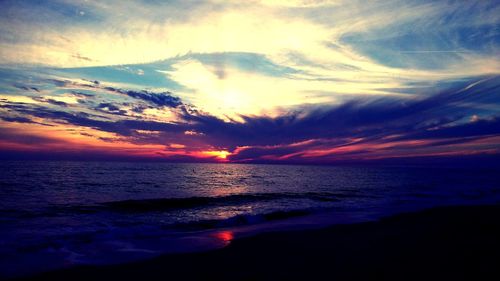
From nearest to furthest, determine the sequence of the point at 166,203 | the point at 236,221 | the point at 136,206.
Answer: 1. the point at 236,221
2. the point at 136,206
3. the point at 166,203

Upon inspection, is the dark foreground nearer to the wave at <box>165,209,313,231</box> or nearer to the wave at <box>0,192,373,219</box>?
the wave at <box>165,209,313,231</box>

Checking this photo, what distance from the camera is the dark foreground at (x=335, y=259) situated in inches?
343

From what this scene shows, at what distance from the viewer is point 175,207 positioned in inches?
1054

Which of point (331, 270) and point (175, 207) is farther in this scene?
point (175, 207)

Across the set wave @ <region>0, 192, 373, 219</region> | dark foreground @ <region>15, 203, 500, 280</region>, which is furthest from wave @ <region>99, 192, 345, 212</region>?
dark foreground @ <region>15, 203, 500, 280</region>

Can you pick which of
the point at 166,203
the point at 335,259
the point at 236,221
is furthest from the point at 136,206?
the point at 335,259

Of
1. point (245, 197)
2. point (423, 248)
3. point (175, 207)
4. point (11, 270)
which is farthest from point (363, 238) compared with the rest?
point (245, 197)

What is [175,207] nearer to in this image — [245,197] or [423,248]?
[245,197]

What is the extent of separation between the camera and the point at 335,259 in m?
10.2

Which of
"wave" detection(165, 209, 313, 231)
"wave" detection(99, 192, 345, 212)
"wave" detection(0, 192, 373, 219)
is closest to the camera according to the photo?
"wave" detection(165, 209, 313, 231)

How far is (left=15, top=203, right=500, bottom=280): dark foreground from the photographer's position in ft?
28.6

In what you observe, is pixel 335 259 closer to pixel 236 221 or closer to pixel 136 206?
pixel 236 221

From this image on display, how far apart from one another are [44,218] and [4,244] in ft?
22.9

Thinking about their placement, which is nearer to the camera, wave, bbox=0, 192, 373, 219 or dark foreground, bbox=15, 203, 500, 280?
→ dark foreground, bbox=15, 203, 500, 280
